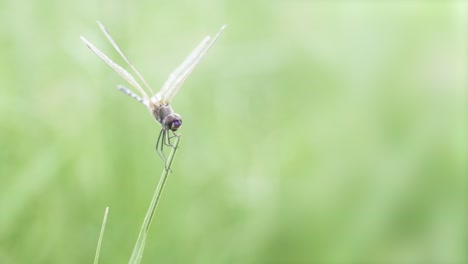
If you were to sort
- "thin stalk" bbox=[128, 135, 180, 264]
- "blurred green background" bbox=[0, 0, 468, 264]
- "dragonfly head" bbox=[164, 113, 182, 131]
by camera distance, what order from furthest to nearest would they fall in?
"blurred green background" bbox=[0, 0, 468, 264] → "dragonfly head" bbox=[164, 113, 182, 131] → "thin stalk" bbox=[128, 135, 180, 264]

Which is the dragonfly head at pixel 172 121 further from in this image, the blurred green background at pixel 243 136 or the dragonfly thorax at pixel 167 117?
the blurred green background at pixel 243 136

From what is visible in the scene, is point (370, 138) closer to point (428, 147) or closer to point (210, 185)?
point (428, 147)

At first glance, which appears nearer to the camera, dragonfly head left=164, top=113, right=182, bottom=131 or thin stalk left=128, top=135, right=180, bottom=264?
thin stalk left=128, top=135, right=180, bottom=264

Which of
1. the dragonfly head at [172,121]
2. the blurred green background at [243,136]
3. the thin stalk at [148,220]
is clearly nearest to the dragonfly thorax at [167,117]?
the dragonfly head at [172,121]

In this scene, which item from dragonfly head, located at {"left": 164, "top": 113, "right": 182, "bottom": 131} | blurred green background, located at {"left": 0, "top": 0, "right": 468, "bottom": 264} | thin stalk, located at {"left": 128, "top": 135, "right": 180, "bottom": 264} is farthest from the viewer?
blurred green background, located at {"left": 0, "top": 0, "right": 468, "bottom": 264}

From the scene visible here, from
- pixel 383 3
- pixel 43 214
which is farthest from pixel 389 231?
pixel 383 3

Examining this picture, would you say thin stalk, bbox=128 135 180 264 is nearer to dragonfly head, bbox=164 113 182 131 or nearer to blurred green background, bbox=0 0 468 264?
dragonfly head, bbox=164 113 182 131

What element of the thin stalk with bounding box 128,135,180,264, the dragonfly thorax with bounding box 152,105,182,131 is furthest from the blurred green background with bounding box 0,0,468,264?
the thin stalk with bounding box 128,135,180,264
